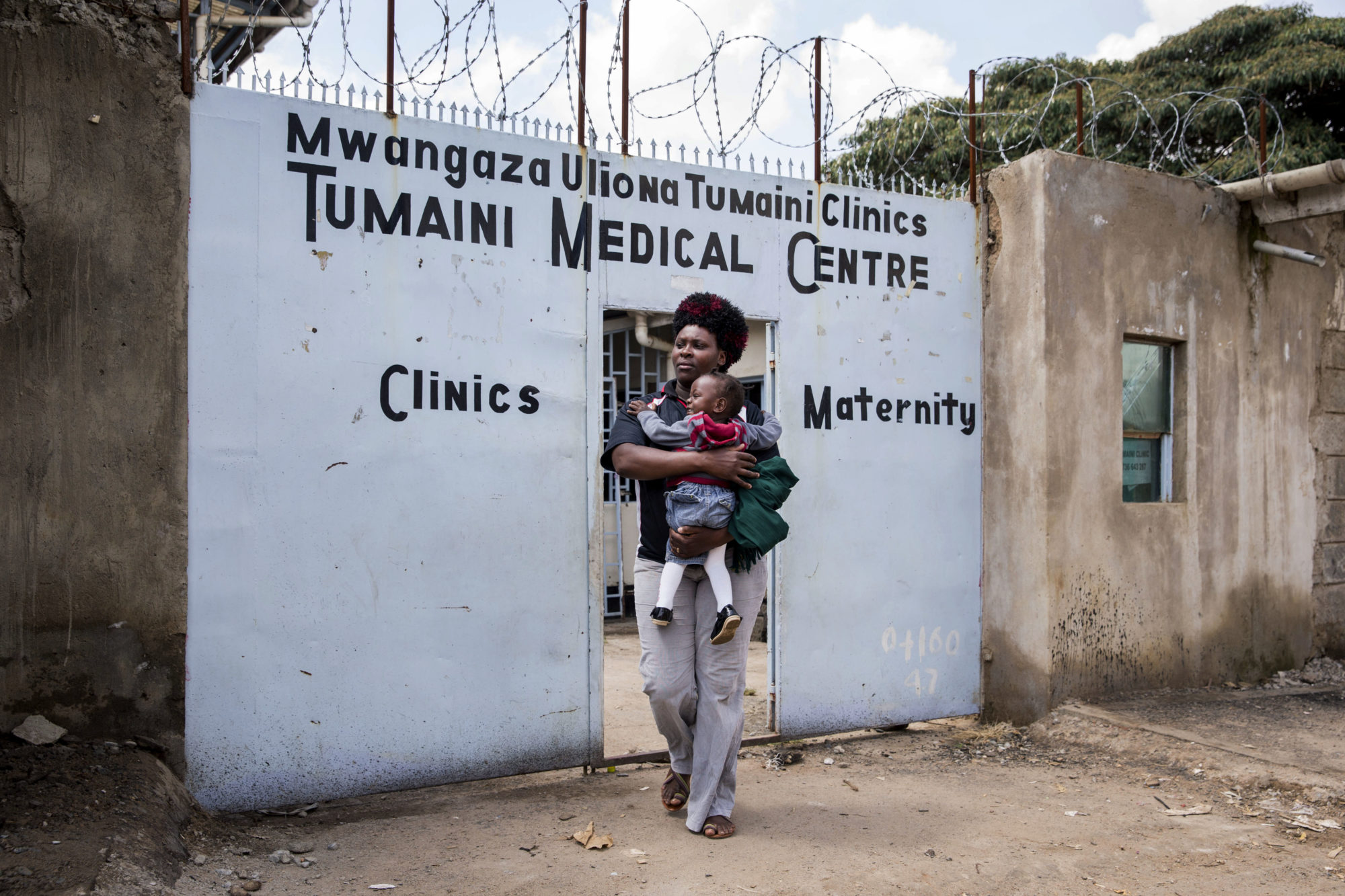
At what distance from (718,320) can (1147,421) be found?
3.44 m

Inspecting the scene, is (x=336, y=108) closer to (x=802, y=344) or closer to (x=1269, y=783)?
(x=802, y=344)

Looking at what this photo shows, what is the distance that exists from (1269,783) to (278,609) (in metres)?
4.15

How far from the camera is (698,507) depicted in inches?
132

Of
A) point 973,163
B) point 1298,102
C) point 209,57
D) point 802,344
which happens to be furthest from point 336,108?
point 1298,102

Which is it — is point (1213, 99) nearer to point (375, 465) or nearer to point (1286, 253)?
point (1286, 253)

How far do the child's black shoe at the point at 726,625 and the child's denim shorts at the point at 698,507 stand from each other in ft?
0.63

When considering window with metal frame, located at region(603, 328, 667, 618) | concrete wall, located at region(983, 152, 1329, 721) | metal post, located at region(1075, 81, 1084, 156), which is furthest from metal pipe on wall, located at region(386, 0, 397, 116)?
window with metal frame, located at region(603, 328, 667, 618)

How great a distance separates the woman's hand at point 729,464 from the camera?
3.35 metres

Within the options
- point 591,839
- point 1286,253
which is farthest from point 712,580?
point 1286,253

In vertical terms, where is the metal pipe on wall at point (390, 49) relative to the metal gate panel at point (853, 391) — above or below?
above

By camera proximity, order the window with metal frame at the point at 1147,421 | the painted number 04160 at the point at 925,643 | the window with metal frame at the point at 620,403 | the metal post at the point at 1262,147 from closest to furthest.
A: the painted number 04160 at the point at 925,643, the window with metal frame at the point at 1147,421, the metal post at the point at 1262,147, the window with metal frame at the point at 620,403

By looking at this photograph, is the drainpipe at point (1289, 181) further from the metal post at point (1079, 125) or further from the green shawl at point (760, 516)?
the green shawl at point (760, 516)

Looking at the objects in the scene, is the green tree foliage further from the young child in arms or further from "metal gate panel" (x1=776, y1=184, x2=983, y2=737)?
the young child in arms

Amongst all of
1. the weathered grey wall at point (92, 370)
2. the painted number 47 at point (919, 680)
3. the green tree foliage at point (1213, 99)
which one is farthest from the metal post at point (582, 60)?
the green tree foliage at point (1213, 99)
